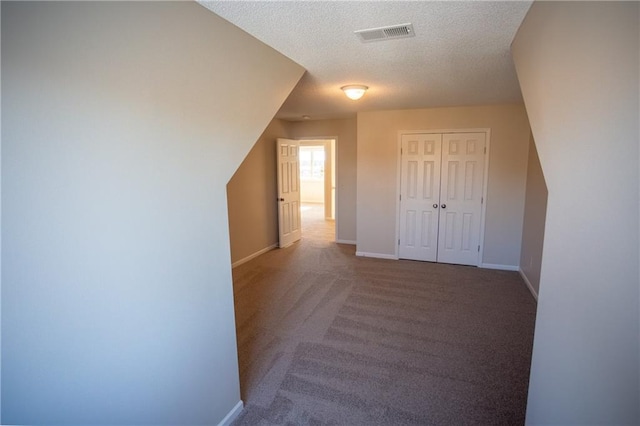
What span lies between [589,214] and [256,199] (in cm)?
493

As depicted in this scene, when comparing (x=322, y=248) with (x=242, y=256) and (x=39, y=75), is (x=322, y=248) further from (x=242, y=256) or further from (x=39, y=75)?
(x=39, y=75)

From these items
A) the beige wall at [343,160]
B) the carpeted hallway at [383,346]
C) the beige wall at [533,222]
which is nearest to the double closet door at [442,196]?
the carpeted hallway at [383,346]

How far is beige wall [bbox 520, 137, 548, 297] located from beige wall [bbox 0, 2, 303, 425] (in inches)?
137

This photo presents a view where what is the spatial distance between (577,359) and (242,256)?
15.3 ft

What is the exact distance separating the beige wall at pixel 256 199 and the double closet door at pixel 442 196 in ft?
7.67

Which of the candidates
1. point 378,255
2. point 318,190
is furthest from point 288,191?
point 318,190

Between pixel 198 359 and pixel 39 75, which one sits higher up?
pixel 39 75

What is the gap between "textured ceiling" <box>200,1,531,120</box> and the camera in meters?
1.68

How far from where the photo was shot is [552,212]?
1359 millimetres

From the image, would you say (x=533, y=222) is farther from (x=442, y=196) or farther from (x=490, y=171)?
(x=442, y=196)

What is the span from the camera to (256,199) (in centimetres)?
554

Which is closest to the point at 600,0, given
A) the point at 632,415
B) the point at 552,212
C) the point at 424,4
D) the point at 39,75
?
the point at 552,212

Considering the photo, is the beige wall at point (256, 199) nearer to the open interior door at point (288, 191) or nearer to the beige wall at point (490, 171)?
the open interior door at point (288, 191)

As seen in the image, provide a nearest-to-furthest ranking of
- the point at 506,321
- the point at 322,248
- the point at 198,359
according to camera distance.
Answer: the point at 198,359 < the point at 506,321 < the point at 322,248
